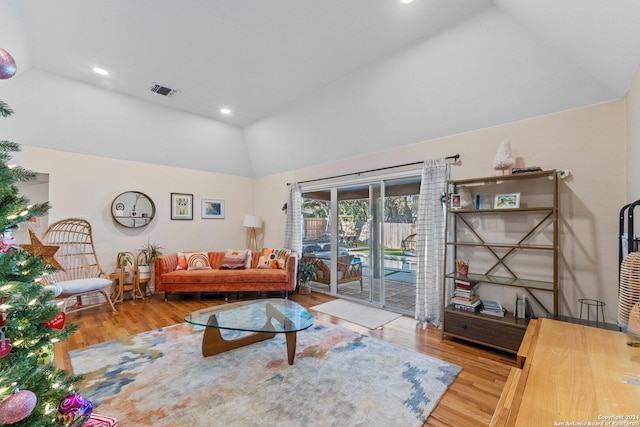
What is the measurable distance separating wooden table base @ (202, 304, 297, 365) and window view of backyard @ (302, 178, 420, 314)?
1.98 m

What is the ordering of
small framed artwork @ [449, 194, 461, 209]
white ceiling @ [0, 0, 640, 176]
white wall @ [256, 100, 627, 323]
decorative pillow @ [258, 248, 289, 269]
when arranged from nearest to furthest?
white ceiling @ [0, 0, 640, 176] < white wall @ [256, 100, 627, 323] < small framed artwork @ [449, 194, 461, 209] < decorative pillow @ [258, 248, 289, 269]

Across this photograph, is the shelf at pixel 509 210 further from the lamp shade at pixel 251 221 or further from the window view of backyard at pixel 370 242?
the lamp shade at pixel 251 221

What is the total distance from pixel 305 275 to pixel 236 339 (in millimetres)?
2322

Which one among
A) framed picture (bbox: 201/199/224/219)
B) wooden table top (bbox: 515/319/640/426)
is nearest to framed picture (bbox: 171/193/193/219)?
framed picture (bbox: 201/199/224/219)

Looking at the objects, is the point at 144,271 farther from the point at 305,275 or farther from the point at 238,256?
the point at 305,275

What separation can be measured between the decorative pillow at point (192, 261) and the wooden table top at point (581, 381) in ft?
15.8

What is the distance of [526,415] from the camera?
0.92 m

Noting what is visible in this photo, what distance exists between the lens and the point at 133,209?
4.73 metres

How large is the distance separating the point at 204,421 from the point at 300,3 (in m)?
3.15

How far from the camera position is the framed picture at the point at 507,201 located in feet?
8.90

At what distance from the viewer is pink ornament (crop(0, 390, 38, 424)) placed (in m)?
0.86

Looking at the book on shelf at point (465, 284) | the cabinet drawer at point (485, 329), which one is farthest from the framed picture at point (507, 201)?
the cabinet drawer at point (485, 329)

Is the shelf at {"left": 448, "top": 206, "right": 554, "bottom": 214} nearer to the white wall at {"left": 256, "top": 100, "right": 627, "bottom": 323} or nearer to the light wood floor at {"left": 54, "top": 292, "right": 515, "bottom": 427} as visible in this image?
the white wall at {"left": 256, "top": 100, "right": 627, "bottom": 323}

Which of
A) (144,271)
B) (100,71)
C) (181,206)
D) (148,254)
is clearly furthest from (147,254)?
(100,71)
